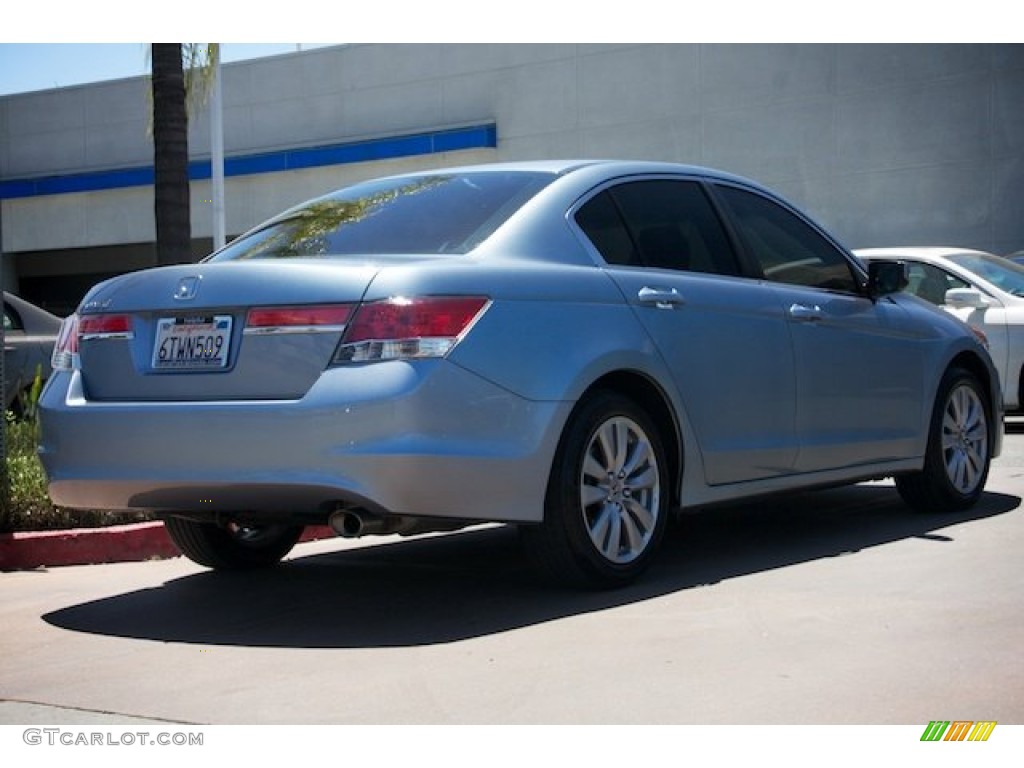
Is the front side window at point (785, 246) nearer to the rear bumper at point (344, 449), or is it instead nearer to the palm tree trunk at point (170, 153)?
the rear bumper at point (344, 449)

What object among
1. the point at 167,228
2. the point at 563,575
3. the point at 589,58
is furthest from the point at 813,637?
the point at 589,58

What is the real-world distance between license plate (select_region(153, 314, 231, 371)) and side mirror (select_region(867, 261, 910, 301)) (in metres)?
3.31

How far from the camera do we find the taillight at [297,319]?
5.17m

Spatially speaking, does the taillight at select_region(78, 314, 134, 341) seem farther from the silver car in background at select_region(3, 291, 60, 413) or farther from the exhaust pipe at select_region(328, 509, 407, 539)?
the silver car in background at select_region(3, 291, 60, 413)

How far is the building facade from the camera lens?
78.3 feet

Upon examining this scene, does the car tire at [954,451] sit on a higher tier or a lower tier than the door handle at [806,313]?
lower

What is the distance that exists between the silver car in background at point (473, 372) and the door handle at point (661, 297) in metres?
0.01

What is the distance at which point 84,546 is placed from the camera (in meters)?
7.26

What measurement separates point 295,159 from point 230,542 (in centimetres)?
2499

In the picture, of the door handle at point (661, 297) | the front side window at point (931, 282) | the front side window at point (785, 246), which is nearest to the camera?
the door handle at point (661, 297)

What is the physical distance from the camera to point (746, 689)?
168 inches
